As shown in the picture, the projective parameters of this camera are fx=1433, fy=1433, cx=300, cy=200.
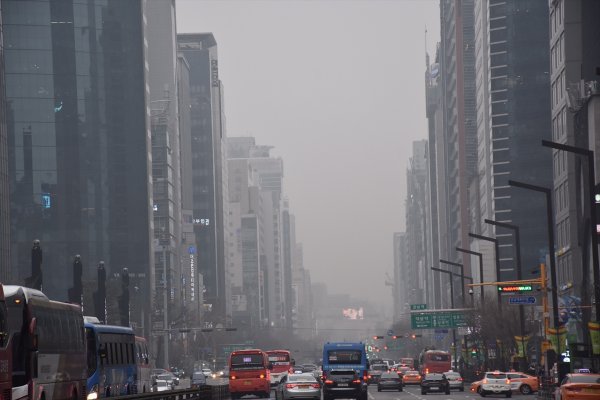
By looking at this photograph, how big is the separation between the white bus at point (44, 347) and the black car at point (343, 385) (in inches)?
1003

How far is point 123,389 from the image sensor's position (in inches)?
2295

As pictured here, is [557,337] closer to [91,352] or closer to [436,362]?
[91,352]

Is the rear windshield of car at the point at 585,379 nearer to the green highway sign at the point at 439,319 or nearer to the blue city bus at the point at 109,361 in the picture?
the blue city bus at the point at 109,361

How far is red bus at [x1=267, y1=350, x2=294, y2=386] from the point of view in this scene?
107 m

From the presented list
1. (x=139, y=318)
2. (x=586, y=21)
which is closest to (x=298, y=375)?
(x=586, y=21)

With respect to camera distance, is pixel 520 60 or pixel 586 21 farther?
pixel 520 60

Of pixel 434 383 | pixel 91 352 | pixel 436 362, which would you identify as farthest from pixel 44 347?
pixel 436 362

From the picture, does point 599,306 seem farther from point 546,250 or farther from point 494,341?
point 546,250

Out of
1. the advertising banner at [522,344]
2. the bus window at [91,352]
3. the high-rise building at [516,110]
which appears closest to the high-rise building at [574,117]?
the advertising banner at [522,344]

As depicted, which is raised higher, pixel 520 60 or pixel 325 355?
pixel 520 60

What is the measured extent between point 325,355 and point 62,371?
38882 millimetres

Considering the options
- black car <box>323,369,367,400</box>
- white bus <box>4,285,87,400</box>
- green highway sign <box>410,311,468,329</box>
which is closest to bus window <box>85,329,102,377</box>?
white bus <box>4,285,87,400</box>

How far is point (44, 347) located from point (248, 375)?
150ft

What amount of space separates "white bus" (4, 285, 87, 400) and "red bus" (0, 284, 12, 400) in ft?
3.75
